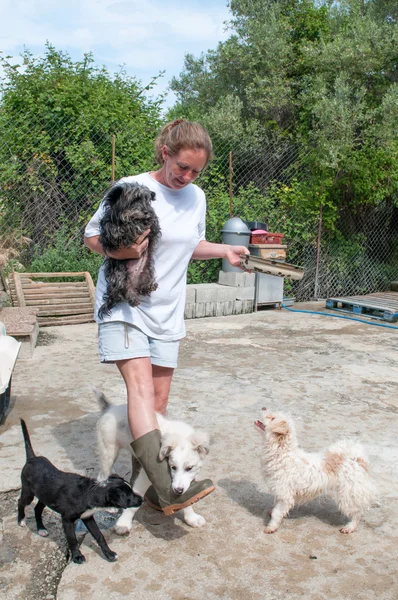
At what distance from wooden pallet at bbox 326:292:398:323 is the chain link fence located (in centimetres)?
83

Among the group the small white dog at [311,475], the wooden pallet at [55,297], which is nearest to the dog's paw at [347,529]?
the small white dog at [311,475]

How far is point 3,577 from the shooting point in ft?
6.86

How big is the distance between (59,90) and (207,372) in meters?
4.98

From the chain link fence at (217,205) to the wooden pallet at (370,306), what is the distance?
0.83 metres

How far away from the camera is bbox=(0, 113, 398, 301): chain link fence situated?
24.5 feet

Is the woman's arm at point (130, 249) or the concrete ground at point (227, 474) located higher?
the woman's arm at point (130, 249)

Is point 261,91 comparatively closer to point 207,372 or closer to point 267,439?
point 207,372

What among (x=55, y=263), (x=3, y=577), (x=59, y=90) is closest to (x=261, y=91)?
(x=59, y=90)

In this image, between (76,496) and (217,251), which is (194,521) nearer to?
(76,496)

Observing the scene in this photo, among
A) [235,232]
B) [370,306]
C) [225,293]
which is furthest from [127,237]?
[370,306]

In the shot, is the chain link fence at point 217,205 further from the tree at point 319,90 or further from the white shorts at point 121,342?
the white shorts at point 121,342

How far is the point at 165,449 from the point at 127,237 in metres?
0.88

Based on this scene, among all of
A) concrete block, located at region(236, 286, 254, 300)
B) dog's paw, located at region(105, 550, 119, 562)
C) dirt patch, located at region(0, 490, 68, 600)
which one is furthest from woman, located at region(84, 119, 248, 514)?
concrete block, located at region(236, 286, 254, 300)

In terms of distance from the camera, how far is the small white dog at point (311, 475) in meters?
2.42
